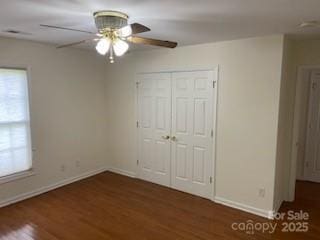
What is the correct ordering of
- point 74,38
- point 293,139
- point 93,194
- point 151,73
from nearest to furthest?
point 74,38 < point 293,139 < point 93,194 < point 151,73

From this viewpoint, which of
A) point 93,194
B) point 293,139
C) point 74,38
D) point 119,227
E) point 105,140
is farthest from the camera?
point 105,140

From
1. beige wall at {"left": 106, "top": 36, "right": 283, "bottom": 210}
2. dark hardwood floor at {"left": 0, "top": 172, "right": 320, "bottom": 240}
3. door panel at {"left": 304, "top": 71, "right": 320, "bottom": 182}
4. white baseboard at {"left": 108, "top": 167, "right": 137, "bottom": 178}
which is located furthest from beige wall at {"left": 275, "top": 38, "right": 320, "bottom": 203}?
white baseboard at {"left": 108, "top": 167, "right": 137, "bottom": 178}

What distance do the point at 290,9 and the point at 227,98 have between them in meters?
1.61

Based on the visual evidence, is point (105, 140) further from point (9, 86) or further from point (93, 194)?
point (9, 86)

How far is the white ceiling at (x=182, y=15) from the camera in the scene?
6.50 feet

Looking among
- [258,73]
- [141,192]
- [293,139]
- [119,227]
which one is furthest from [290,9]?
[141,192]

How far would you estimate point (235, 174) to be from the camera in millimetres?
3590

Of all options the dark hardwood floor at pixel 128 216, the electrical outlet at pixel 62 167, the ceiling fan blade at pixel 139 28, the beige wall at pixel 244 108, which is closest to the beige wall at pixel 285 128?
the beige wall at pixel 244 108

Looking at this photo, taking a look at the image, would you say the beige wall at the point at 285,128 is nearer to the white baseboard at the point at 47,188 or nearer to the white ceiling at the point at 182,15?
the white ceiling at the point at 182,15

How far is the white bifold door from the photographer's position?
3.83 meters

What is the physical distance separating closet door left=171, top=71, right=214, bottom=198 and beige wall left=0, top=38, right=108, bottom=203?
165cm

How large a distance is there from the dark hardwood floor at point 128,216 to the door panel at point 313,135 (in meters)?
0.46

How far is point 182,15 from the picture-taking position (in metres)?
2.29

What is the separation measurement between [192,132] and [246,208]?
1.34 meters
